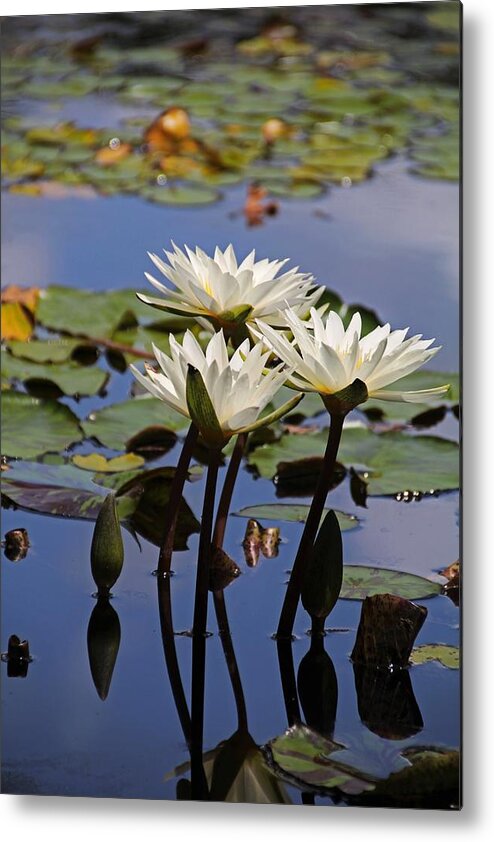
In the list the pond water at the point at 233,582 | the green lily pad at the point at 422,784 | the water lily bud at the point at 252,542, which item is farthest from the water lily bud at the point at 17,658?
the green lily pad at the point at 422,784

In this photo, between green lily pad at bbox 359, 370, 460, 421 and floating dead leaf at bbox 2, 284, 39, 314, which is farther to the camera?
floating dead leaf at bbox 2, 284, 39, 314

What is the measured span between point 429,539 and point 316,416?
10.3 inches

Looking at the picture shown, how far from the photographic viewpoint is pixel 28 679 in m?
Answer: 1.09

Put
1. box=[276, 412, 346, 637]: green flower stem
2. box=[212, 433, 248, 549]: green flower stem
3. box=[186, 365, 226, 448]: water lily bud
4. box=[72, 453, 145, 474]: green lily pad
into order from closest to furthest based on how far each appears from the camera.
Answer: box=[186, 365, 226, 448]: water lily bud < box=[276, 412, 346, 637]: green flower stem < box=[212, 433, 248, 549]: green flower stem < box=[72, 453, 145, 474]: green lily pad

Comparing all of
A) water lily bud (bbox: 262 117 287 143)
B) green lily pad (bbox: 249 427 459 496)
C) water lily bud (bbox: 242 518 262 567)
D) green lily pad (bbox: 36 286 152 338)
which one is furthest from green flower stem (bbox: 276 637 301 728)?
water lily bud (bbox: 262 117 287 143)

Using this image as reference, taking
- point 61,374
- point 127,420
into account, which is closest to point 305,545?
point 127,420

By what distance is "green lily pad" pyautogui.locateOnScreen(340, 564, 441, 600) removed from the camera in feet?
3.53

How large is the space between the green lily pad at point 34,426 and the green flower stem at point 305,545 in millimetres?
360

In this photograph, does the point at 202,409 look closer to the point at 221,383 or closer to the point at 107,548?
the point at 221,383

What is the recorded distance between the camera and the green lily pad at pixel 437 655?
3.41ft

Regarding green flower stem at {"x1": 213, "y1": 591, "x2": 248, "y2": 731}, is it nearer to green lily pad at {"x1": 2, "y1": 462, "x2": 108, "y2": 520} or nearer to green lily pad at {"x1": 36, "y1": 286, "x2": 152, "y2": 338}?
green lily pad at {"x1": 2, "y1": 462, "x2": 108, "y2": 520}

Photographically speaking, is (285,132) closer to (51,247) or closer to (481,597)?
(51,247)

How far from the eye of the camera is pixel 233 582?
3.69ft

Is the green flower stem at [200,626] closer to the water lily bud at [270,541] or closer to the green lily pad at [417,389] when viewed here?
the water lily bud at [270,541]
